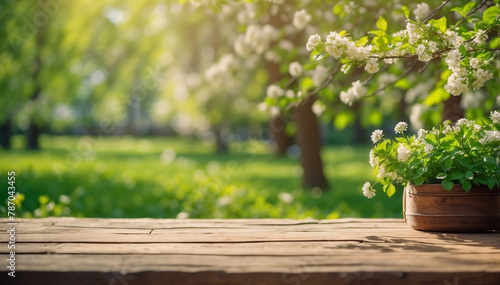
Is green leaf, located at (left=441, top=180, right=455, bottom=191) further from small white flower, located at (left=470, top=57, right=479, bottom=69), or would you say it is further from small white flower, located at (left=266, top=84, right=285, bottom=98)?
small white flower, located at (left=266, top=84, right=285, bottom=98)

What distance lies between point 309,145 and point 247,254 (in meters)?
6.32

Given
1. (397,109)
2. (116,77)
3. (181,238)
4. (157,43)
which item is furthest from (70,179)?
(181,238)

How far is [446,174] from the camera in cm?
310

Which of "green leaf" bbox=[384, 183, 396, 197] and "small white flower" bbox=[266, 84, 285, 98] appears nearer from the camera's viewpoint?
"green leaf" bbox=[384, 183, 396, 197]

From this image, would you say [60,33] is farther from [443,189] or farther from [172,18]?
[443,189]

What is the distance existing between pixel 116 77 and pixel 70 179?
8.93 feet

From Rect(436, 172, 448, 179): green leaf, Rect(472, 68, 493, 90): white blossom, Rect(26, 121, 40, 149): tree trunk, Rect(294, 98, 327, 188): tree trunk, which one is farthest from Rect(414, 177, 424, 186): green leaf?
Rect(26, 121, 40, 149): tree trunk

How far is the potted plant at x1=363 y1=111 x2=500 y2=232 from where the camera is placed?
312cm

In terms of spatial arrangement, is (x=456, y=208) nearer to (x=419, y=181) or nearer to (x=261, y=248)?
(x=419, y=181)

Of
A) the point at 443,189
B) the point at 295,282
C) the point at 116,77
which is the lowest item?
the point at 295,282

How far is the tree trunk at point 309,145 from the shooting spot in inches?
344

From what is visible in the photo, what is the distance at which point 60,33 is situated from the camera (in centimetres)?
1012

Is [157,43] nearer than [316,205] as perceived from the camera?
No

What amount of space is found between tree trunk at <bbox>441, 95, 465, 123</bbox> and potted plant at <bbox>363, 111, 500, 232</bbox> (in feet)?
7.63
